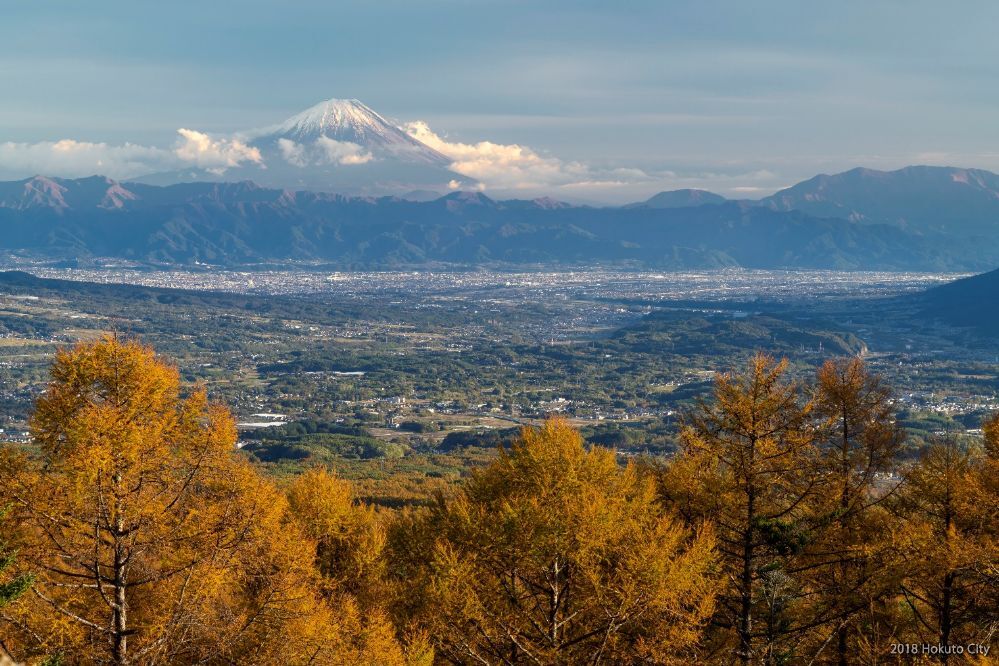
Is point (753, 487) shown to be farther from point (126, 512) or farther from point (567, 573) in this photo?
point (126, 512)

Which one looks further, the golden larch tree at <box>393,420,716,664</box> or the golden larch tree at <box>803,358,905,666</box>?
the golden larch tree at <box>803,358,905,666</box>

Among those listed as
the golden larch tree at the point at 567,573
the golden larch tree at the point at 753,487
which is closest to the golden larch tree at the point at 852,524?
the golden larch tree at the point at 753,487

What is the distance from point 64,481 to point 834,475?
1677 cm

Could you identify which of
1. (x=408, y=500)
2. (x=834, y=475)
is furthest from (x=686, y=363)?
(x=834, y=475)

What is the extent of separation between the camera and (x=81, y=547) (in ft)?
52.3

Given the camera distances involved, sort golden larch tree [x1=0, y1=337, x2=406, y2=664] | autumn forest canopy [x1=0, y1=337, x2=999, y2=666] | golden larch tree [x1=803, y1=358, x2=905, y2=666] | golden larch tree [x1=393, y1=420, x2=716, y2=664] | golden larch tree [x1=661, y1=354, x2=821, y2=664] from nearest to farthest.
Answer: golden larch tree [x1=0, y1=337, x2=406, y2=664] → autumn forest canopy [x1=0, y1=337, x2=999, y2=666] → golden larch tree [x1=393, y1=420, x2=716, y2=664] → golden larch tree [x1=661, y1=354, x2=821, y2=664] → golden larch tree [x1=803, y1=358, x2=905, y2=666]

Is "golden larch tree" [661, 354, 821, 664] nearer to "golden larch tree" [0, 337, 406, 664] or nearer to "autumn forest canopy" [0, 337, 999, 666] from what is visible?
"autumn forest canopy" [0, 337, 999, 666]

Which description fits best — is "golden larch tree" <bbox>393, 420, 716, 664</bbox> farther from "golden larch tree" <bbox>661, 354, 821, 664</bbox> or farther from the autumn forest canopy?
"golden larch tree" <bbox>661, 354, 821, 664</bbox>

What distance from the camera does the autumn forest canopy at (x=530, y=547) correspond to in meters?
15.9

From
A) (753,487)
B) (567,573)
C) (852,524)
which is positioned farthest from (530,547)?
(852,524)

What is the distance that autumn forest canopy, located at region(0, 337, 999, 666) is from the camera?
1590cm

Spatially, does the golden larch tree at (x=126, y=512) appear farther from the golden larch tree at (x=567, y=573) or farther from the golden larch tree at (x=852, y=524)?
the golden larch tree at (x=852, y=524)

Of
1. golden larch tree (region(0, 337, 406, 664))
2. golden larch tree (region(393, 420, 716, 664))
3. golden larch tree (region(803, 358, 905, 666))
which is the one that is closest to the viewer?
golden larch tree (region(0, 337, 406, 664))

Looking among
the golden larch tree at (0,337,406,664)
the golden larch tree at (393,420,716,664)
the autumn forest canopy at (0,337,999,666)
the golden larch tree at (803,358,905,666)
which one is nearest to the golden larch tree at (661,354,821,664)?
the autumn forest canopy at (0,337,999,666)
